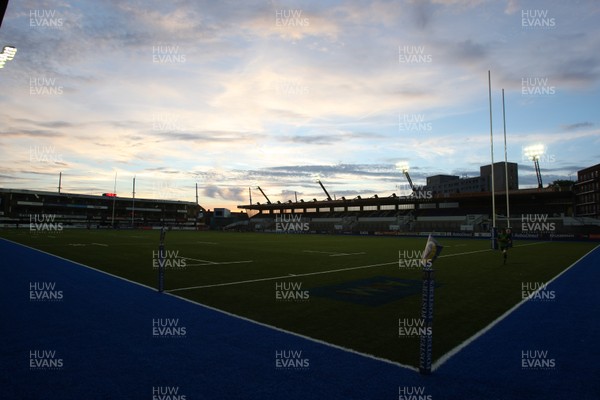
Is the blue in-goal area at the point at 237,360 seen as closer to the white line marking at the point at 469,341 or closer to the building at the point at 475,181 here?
the white line marking at the point at 469,341

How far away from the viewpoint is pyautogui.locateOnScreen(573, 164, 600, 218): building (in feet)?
273

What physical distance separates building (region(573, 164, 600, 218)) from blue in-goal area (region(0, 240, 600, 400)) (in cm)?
9454

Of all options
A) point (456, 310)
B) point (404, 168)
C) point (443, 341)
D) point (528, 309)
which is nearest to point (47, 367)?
point (443, 341)

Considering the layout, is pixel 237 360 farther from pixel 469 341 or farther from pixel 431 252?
pixel 469 341

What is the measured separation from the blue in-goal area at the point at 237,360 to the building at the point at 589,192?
310 ft

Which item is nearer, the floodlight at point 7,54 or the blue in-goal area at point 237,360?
the blue in-goal area at point 237,360

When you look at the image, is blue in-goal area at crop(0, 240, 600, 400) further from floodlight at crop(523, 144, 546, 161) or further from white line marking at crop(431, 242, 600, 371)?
floodlight at crop(523, 144, 546, 161)

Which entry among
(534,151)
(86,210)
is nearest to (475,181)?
(534,151)

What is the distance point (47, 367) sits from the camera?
4961 millimetres

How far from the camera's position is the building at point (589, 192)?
83.1 metres

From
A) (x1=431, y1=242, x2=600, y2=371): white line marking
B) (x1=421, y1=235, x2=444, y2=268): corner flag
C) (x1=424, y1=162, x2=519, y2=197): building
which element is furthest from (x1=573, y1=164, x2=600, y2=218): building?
(x1=421, y1=235, x2=444, y2=268): corner flag

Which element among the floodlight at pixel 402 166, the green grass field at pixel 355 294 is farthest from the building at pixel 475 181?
the green grass field at pixel 355 294

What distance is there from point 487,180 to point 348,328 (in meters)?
144

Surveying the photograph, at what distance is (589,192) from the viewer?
8581 centimetres
